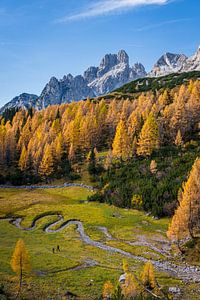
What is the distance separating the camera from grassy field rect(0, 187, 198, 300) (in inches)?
1747

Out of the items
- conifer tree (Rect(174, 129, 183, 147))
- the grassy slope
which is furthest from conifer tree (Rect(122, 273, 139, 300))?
conifer tree (Rect(174, 129, 183, 147))

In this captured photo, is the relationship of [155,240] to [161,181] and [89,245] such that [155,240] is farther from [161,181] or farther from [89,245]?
[161,181]

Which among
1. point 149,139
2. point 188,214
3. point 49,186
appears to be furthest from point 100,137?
point 188,214

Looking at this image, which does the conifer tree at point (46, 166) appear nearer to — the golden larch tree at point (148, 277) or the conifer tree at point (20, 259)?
the conifer tree at point (20, 259)

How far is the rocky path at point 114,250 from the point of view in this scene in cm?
4947

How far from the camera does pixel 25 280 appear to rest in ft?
146

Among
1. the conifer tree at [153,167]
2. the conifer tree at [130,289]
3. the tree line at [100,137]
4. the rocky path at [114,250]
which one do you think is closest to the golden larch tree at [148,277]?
the conifer tree at [130,289]

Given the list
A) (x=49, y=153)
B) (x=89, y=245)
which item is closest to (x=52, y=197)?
(x=49, y=153)

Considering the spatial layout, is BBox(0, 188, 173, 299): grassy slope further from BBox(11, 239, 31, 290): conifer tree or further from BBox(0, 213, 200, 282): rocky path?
BBox(11, 239, 31, 290): conifer tree

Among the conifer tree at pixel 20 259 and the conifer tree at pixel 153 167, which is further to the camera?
the conifer tree at pixel 153 167

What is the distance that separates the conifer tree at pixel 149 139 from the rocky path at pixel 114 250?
129 ft

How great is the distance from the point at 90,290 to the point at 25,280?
859 centimetres

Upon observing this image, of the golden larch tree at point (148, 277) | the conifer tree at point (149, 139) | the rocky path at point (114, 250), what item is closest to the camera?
the golden larch tree at point (148, 277)

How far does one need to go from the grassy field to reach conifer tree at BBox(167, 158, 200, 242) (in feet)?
16.7
